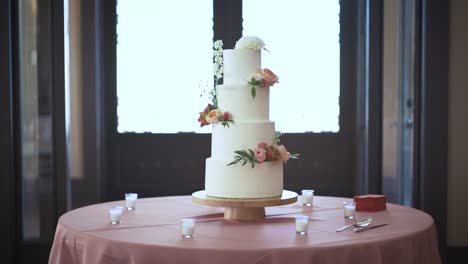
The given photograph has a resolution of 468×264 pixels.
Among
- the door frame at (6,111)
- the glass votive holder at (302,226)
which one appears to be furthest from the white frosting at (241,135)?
the door frame at (6,111)

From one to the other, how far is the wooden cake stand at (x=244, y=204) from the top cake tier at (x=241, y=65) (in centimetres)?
45

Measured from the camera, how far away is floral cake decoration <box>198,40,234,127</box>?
7.91ft

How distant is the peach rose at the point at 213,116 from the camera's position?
2404 mm

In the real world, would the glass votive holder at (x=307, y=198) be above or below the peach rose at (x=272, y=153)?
below

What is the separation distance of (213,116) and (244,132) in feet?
0.43

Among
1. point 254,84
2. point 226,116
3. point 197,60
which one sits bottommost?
point 226,116

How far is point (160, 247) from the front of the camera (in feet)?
6.40

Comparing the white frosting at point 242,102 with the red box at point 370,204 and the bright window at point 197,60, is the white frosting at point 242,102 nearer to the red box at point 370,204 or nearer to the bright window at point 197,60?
the red box at point 370,204

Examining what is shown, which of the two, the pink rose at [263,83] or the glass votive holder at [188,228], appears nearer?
the glass votive holder at [188,228]

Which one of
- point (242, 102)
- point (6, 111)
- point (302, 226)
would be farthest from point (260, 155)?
point (6, 111)

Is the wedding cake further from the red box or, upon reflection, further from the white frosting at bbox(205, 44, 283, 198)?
the red box

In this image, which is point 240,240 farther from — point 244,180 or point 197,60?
point 197,60

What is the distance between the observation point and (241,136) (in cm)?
240

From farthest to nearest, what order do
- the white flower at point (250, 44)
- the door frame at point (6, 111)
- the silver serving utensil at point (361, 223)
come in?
the door frame at point (6, 111), the white flower at point (250, 44), the silver serving utensil at point (361, 223)
